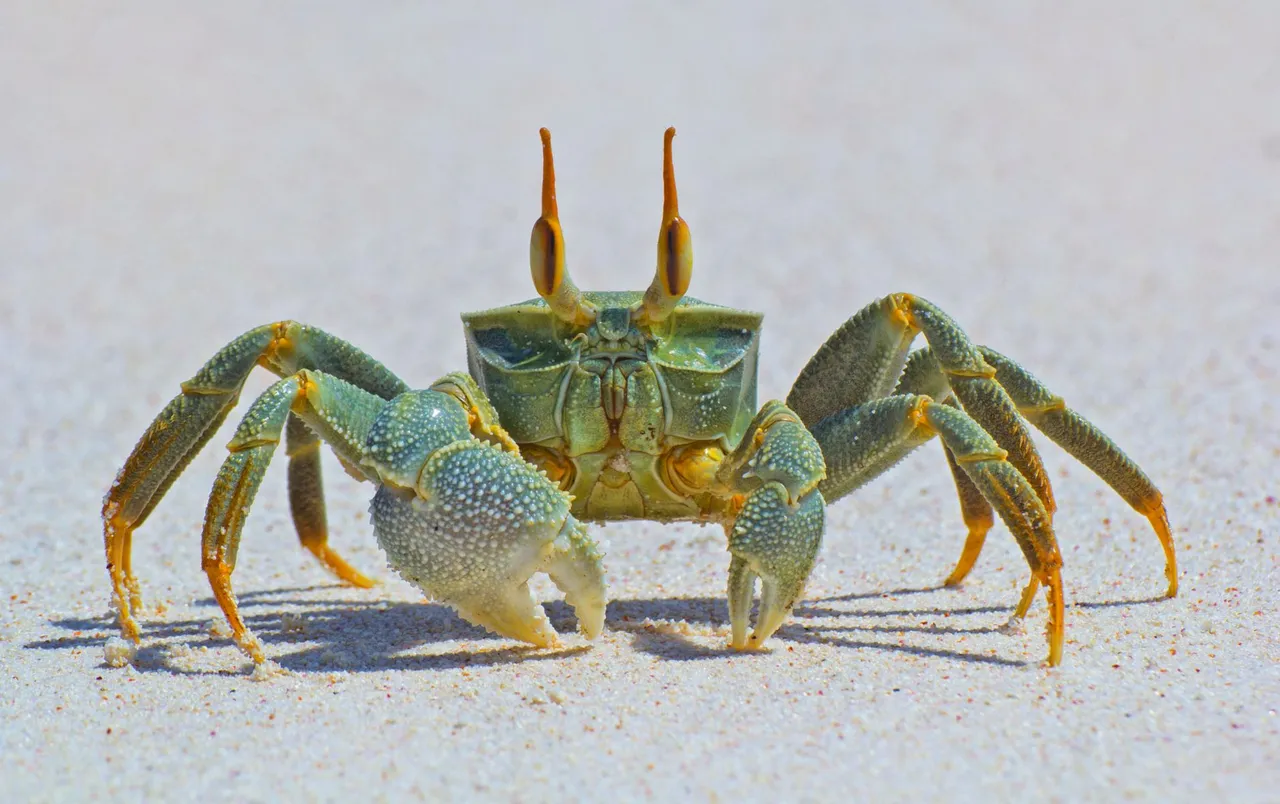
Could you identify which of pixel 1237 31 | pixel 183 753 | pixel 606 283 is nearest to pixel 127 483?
pixel 183 753

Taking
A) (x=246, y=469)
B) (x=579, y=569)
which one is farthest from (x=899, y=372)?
(x=246, y=469)

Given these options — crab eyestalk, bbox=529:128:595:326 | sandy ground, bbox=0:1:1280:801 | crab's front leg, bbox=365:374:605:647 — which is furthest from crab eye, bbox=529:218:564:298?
sandy ground, bbox=0:1:1280:801

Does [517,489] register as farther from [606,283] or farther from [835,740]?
[606,283]

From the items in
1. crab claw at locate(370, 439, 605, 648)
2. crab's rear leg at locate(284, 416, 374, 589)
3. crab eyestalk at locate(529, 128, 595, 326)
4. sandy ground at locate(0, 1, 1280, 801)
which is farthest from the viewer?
crab's rear leg at locate(284, 416, 374, 589)

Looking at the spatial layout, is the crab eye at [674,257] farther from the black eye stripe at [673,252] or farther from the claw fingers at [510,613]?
the claw fingers at [510,613]

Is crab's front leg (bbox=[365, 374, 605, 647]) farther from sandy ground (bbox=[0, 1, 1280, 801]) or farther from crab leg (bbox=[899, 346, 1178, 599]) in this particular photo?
crab leg (bbox=[899, 346, 1178, 599])

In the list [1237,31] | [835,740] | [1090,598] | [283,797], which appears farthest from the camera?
[1237,31]

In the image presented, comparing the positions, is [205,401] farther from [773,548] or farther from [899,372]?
[899,372]

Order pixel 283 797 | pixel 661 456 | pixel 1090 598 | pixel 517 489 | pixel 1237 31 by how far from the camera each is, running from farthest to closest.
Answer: pixel 1237 31 < pixel 1090 598 < pixel 661 456 < pixel 517 489 < pixel 283 797

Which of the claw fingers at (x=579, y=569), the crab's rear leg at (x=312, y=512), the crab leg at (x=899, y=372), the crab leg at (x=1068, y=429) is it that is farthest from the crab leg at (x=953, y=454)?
the crab's rear leg at (x=312, y=512)
